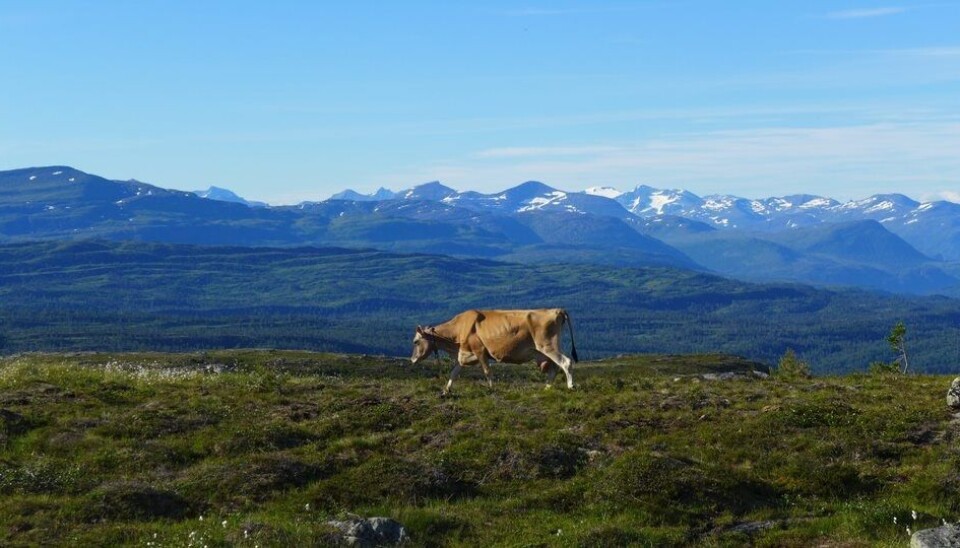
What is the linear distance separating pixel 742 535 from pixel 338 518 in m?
7.38

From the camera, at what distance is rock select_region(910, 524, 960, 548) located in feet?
51.9

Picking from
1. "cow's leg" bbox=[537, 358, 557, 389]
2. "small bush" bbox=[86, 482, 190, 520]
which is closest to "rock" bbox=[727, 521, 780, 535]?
"small bush" bbox=[86, 482, 190, 520]

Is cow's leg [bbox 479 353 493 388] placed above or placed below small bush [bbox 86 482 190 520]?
above

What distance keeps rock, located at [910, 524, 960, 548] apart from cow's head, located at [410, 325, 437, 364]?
1936cm

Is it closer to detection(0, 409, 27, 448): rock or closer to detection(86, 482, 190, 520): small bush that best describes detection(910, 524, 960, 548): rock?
detection(86, 482, 190, 520): small bush

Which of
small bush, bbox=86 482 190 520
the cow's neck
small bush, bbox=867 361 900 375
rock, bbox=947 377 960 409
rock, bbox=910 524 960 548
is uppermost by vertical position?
the cow's neck

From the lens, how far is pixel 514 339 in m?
31.0

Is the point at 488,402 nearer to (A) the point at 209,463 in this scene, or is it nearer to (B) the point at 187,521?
(A) the point at 209,463

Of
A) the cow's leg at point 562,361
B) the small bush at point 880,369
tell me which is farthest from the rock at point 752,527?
the small bush at point 880,369

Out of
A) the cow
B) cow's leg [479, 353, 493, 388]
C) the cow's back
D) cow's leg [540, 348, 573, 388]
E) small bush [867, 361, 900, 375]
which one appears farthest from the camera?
small bush [867, 361, 900, 375]

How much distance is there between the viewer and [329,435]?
82.5 ft

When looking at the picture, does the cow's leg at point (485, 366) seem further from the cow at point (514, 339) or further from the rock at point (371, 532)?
the rock at point (371, 532)

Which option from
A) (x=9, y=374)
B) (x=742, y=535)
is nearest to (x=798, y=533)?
(x=742, y=535)

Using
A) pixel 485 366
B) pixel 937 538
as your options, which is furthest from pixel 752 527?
pixel 485 366
